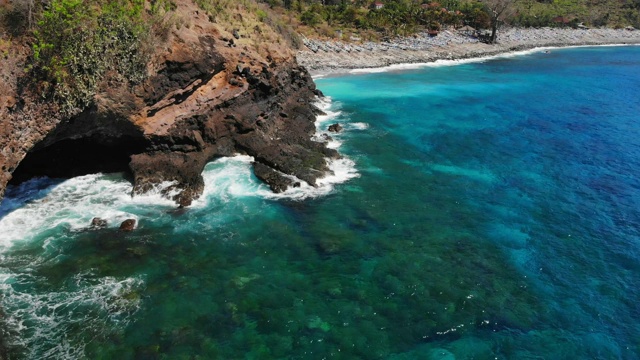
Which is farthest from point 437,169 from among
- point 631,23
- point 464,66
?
point 631,23

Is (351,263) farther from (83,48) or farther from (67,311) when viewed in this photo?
(83,48)

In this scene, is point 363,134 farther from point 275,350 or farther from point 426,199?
point 275,350

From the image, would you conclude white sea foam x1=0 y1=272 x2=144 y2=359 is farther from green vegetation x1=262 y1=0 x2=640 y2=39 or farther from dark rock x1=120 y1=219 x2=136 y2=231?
green vegetation x1=262 y1=0 x2=640 y2=39

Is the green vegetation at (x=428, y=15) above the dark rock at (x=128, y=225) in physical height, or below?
above

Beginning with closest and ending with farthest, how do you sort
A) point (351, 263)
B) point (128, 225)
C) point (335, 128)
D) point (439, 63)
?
point (351, 263) < point (128, 225) < point (335, 128) < point (439, 63)

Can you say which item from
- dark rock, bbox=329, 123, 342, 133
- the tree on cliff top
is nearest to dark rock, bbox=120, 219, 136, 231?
dark rock, bbox=329, 123, 342, 133

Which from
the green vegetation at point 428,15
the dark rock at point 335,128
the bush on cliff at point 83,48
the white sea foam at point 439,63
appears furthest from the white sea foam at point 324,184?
the green vegetation at point 428,15

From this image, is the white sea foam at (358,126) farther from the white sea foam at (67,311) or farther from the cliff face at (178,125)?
the white sea foam at (67,311)

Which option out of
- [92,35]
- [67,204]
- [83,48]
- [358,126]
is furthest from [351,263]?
[358,126]
